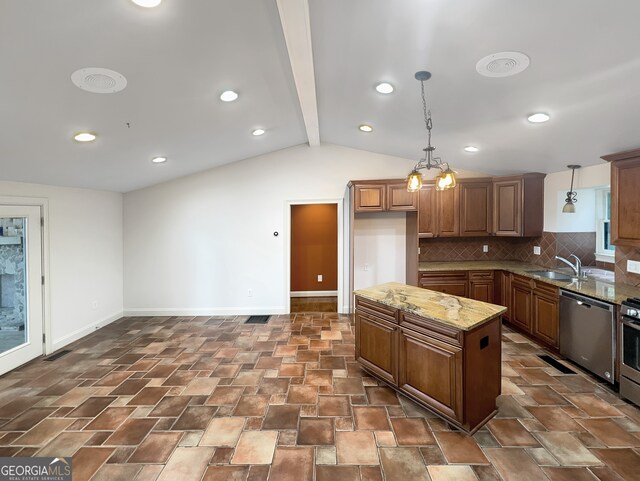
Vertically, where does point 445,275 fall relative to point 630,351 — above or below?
above

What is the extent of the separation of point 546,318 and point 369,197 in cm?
278

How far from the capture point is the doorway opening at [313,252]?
6578mm

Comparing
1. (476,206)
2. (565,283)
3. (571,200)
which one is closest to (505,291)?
(565,283)

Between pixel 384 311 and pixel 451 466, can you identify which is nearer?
pixel 451 466

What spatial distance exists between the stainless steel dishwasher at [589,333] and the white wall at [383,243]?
235 cm

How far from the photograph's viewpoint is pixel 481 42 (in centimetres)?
204

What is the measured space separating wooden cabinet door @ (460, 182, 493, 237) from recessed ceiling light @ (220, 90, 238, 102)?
3620mm

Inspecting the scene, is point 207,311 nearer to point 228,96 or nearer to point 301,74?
point 228,96

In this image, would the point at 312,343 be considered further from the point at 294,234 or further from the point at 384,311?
the point at 294,234

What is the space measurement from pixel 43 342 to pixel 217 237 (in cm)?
259

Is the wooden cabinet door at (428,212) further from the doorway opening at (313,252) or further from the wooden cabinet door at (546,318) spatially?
the doorway opening at (313,252)

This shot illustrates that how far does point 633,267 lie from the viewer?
3213mm

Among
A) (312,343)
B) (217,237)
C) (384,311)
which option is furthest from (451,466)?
(217,237)

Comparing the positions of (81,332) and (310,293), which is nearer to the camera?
(81,332)
